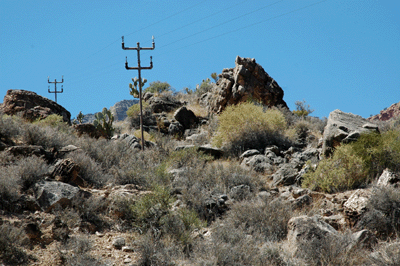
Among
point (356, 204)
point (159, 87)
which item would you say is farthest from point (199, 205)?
point (159, 87)

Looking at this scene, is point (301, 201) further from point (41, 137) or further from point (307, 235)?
point (41, 137)

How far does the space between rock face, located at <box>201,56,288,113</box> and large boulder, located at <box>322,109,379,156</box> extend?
1069 cm

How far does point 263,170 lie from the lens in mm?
12883

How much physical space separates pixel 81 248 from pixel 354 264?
16.4 ft

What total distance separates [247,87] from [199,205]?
1565 cm

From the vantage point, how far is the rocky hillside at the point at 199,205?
21.1 feet

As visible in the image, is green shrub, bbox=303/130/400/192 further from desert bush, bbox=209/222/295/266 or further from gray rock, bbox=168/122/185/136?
gray rock, bbox=168/122/185/136

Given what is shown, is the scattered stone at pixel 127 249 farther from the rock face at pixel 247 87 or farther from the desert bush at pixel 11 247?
the rock face at pixel 247 87

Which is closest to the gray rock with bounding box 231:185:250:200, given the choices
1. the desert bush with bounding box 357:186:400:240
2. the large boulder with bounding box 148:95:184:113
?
the desert bush with bounding box 357:186:400:240

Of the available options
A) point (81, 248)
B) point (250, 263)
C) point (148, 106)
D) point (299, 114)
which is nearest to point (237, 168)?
point (250, 263)

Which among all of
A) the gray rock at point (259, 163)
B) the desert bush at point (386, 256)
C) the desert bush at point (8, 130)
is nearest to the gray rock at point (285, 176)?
the gray rock at point (259, 163)

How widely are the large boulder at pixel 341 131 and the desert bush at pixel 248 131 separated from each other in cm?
396

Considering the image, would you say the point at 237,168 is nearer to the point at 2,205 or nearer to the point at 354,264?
the point at 354,264

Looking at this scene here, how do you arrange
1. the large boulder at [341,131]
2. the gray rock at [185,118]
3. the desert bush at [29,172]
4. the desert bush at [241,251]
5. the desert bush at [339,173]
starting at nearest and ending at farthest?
the desert bush at [241,251] → the desert bush at [29,172] → the desert bush at [339,173] → the large boulder at [341,131] → the gray rock at [185,118]
